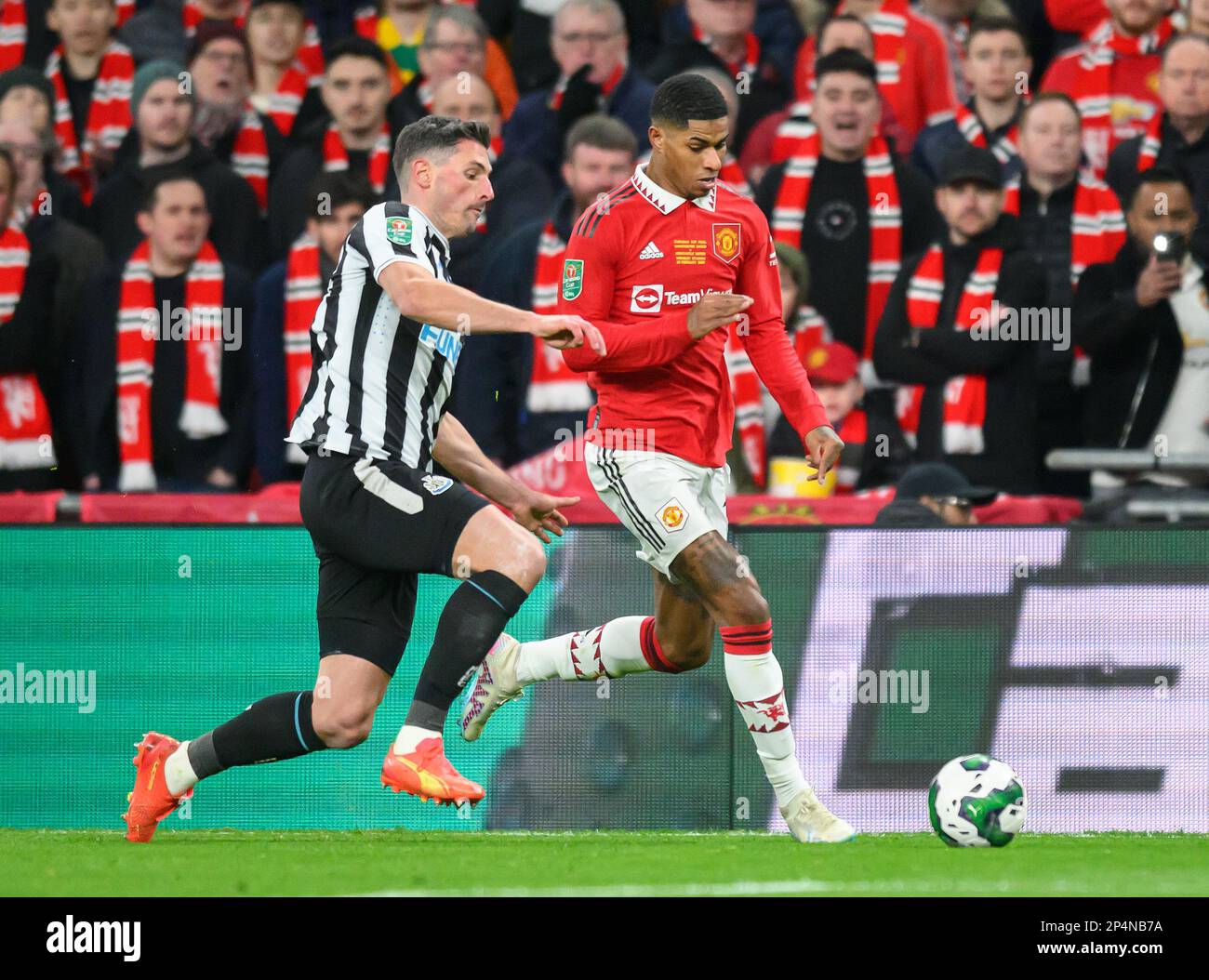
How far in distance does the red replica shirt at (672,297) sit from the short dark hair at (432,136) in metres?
0.67

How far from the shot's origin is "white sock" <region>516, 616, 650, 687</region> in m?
6.93

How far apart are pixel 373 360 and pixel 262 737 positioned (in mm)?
1256

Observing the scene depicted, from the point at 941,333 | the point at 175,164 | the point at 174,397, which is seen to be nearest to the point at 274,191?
the point at 175,164

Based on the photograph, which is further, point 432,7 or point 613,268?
point 432,7

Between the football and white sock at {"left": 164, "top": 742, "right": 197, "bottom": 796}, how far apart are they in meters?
2.42

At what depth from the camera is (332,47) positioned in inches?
400

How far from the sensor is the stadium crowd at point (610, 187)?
8.99 meters

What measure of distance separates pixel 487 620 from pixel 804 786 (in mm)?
1266

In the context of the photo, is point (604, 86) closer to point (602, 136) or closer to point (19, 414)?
point (602, 136)

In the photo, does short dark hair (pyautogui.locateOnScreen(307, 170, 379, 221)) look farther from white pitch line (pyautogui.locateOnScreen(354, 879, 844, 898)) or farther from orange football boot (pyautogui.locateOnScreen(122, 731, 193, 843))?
white pitch line (pyautogui.locateOnScreen(354, 879, 844, 898))

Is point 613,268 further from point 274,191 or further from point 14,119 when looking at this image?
point 14,119

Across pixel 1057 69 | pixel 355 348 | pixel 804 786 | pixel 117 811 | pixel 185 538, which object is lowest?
pixel 117 811

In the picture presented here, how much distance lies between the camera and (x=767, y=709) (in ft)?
20.9

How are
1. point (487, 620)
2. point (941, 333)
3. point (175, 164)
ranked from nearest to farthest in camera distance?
1. point (487, 620)
2. point (941, 333)
3. point (175, 164)
